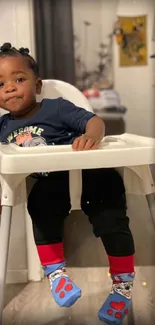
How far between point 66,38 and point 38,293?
57cm

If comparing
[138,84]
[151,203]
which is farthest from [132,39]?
[151,203]

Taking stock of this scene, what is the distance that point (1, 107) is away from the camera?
741 millimetres

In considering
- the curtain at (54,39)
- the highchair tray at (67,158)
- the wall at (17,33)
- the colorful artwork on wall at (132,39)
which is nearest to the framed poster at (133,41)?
the colorful artwork on wall at (132,39)

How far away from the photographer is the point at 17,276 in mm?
864

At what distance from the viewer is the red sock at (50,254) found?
0.64 meters

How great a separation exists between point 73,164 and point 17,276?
1.35 feet

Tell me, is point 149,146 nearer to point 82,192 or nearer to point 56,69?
point 82,192

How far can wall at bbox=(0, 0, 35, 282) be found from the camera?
0.76 m

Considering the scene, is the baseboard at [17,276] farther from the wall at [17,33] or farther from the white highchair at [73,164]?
the white highchair at [73,164]

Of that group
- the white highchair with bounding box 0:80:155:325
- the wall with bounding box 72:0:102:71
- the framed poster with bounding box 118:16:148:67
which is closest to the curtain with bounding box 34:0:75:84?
the wall with bounding box 72:0:102:71

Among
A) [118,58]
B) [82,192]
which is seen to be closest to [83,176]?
[82,192]

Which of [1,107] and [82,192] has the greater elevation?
→ [1,107]

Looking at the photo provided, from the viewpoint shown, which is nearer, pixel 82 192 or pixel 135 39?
pixel 82 192

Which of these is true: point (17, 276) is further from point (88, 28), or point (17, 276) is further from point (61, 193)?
point (88, 28)
